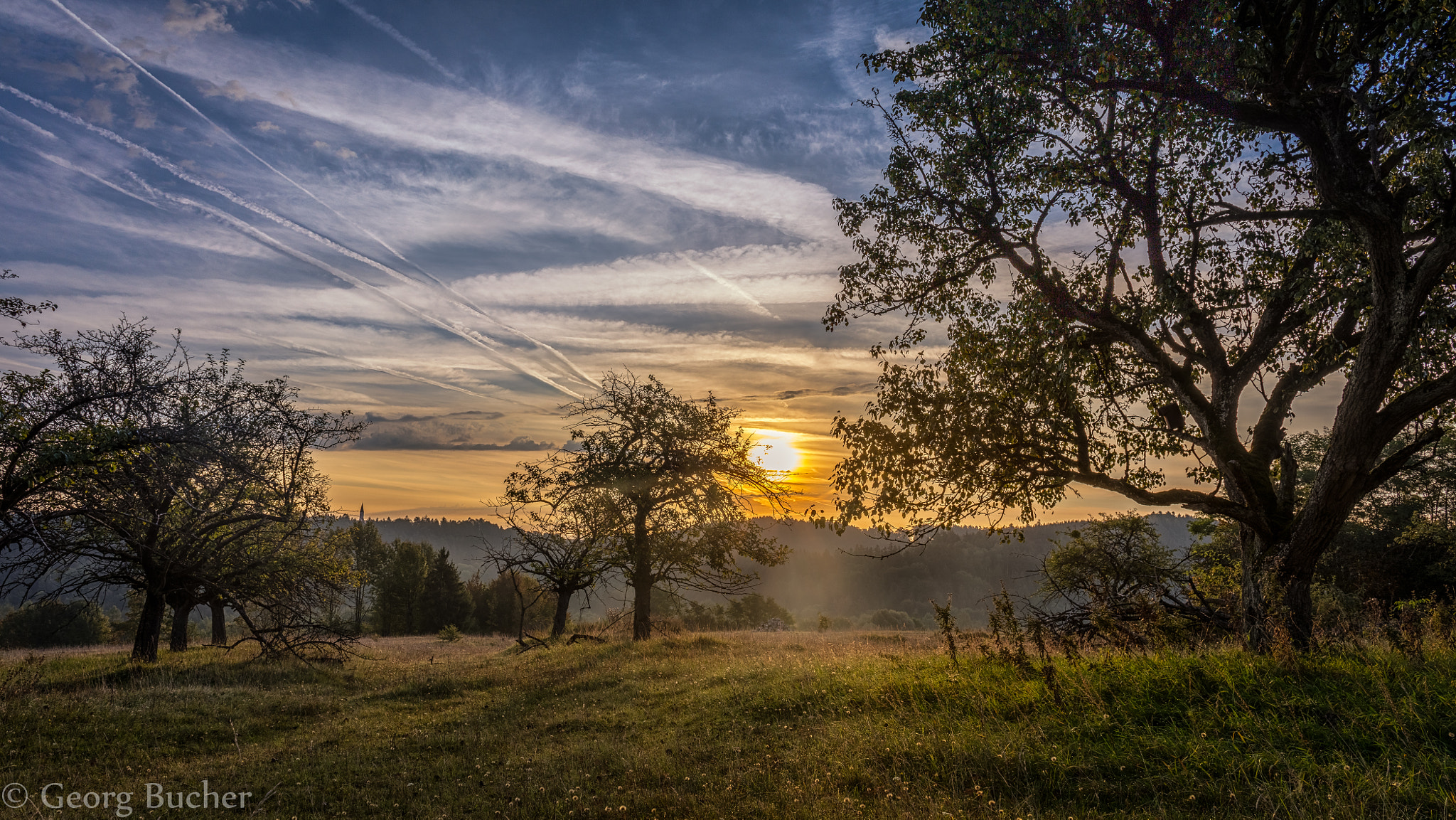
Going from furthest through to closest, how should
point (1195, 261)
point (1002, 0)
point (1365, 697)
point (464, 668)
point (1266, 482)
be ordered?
point (464, 668)
point (1195, 261)
point (1266, 482)
point (1002, 0)
point (1365, 697)

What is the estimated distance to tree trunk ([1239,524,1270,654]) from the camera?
916 centimetres

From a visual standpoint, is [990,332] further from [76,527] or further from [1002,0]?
[76,527]

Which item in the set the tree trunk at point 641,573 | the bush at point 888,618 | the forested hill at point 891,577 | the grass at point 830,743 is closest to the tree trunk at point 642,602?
the tree trunk at point 641,573

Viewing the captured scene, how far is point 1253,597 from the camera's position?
1014 centimetres


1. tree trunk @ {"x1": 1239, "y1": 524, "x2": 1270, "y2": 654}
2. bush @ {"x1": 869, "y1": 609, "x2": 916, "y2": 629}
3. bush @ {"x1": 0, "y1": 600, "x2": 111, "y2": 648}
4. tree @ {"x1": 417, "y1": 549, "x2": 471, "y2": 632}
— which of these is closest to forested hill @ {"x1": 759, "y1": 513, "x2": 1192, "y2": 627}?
bush @ {"x1": 869, "y1": 609, "x2": 916, "y2": 629}

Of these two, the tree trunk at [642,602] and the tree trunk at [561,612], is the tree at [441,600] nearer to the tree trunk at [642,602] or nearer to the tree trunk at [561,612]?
the tree trunk at [561,612]

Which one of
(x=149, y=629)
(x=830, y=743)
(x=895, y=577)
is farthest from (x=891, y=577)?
(x=830, y=743)

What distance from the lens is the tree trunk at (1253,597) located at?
30.0 feet

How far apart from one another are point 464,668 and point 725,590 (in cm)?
973

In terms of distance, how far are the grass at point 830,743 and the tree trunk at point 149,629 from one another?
15.2 feet

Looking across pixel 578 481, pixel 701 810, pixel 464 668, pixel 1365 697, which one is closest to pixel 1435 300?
pixel 1365 697

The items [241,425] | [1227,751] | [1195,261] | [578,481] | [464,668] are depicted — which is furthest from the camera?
[578,481]

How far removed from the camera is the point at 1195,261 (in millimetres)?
11625

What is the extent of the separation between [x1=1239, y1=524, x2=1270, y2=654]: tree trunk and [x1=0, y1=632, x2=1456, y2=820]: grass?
25.4 inches
